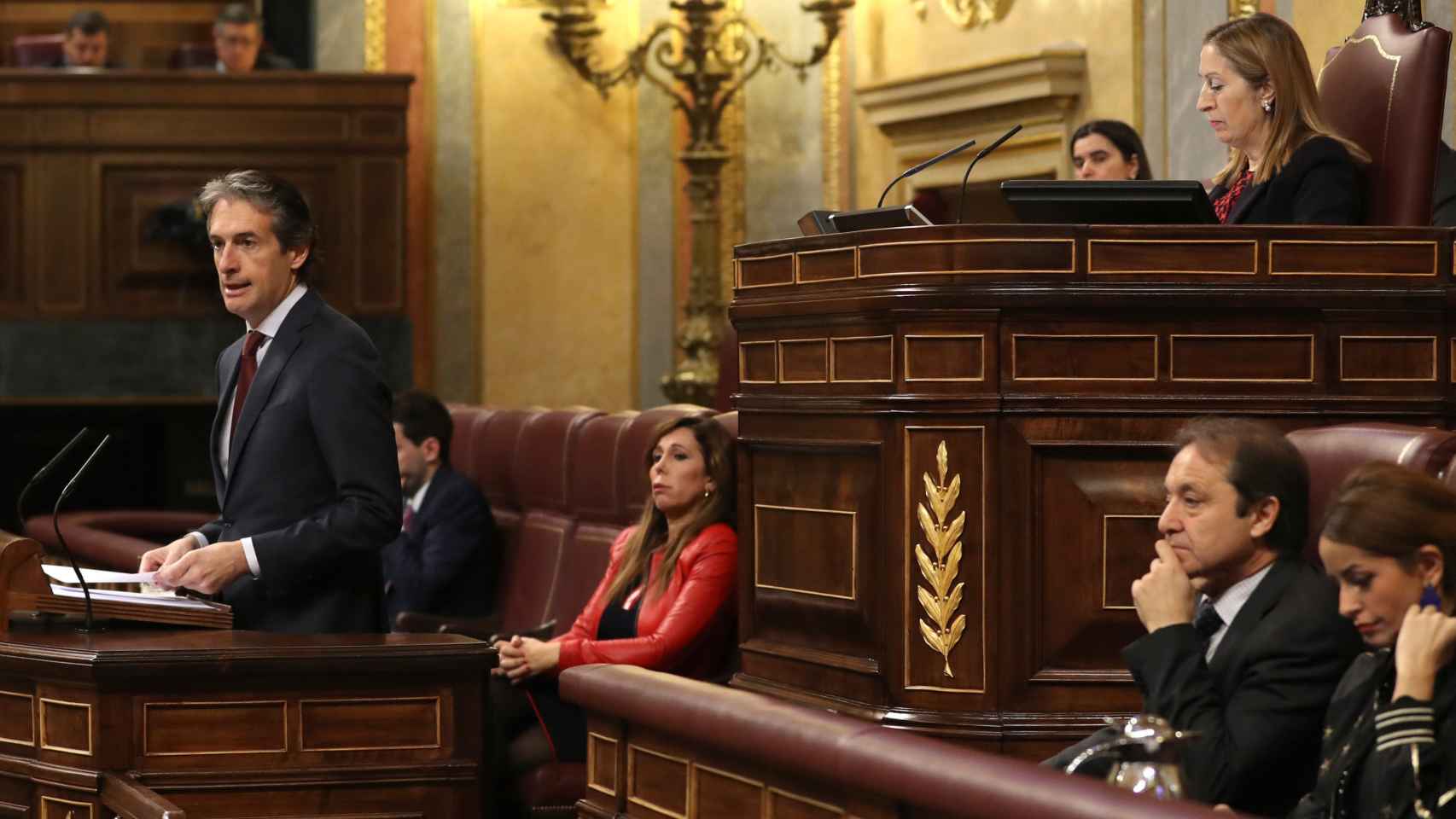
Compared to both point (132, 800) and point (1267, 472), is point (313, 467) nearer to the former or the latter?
point (132, 800)

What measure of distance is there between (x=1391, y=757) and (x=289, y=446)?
187cm

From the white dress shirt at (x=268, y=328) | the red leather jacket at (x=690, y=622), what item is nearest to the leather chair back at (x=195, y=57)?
the red leather jacket at (x=690, y=622)

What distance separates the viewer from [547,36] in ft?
33.5

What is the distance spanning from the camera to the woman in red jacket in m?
4.35

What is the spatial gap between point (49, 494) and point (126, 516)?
37.4 inches

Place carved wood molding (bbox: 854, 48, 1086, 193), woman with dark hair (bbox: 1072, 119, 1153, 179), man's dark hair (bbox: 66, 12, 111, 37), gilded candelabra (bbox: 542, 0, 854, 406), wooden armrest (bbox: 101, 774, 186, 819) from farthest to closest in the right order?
man's dark hair (bbox: 66, 12, 111, 37)
gilded candelabra (bbox: 542, 0, 854, 406)
carved wood molding (bbox: 854, 48, 1086, 193)
woman with dark hair (bbox: 1072, 119, 1153, 179)
wooden armrest (bbox: 101, 774, 186, 819)

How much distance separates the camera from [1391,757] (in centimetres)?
224

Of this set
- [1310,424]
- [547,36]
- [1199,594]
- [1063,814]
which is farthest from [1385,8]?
[547,36]

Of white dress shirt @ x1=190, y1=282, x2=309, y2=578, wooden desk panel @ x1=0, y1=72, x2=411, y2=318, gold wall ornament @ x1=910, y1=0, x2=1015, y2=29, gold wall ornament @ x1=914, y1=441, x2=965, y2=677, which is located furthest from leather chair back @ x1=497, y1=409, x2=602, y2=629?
wooden desk panel @ x1=0, y1=72, x2=411, y2=318

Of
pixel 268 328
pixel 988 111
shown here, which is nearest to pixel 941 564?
pixel 268 328

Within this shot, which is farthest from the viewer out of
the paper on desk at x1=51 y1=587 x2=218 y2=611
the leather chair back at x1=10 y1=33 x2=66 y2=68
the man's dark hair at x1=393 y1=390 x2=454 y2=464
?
the leather chair back at x1=10 y1=33 x2=66 y2=68

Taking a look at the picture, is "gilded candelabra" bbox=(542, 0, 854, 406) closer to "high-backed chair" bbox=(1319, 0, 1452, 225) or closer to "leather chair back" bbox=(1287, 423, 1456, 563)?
"high-backed chair" bbox=(1319, 0, 1452, 225)

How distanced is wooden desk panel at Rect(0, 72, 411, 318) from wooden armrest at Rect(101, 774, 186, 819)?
6243 millimetres

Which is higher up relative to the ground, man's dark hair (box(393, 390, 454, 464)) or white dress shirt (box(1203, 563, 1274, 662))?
man's dark hair (box(393, 390, 454, 464))
